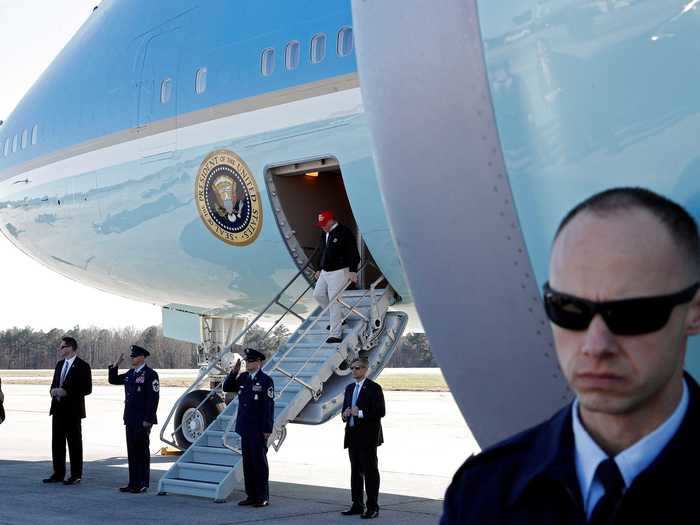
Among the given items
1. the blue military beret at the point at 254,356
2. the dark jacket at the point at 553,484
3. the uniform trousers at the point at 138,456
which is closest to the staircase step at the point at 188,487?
the uniform trousers at the point at 138,456

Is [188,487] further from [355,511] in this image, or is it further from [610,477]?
[610,477]

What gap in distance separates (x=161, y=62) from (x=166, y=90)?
33 cm

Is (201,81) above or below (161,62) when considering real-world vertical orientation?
below

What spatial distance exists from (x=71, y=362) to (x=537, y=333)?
9104 mm

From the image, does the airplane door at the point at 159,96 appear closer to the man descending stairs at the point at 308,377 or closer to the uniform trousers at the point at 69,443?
the man descending stairs at the point at 308,377

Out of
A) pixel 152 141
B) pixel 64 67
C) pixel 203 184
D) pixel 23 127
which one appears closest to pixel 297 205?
pixel 203 184

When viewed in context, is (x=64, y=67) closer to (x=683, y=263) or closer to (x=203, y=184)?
A: (x=203, y=184)

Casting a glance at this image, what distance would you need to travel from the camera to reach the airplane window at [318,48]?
32.3 ft

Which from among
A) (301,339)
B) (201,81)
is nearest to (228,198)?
(201,81)

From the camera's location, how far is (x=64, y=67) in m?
13.3

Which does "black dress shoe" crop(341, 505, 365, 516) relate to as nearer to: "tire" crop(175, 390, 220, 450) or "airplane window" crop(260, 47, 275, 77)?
"tire" crop(175, 390, 220, 450)

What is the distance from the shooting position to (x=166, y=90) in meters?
11.4

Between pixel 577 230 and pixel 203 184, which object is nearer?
pixel 577 230

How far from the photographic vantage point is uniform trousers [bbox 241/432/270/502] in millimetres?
10133
